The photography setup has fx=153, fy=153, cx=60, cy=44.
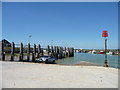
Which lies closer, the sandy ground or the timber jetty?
the sandy ground

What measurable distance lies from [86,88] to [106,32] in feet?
27.7

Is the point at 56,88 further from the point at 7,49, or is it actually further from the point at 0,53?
the point at 7,49

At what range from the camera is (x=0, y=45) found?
22.8m

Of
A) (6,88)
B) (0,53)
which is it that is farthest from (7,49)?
(6,88)

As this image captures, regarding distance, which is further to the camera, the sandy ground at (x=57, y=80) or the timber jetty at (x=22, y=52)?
the timber jetty at (x=22, y=52)

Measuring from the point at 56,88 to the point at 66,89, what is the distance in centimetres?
39

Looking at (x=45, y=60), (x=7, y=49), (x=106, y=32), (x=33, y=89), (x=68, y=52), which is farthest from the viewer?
(x=68, y=52)

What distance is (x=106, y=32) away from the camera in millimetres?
13273

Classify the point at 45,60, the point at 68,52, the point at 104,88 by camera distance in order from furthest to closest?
the point at 68,52 < the point at 45,60 < the point at 104,88

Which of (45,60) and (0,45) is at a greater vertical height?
(0,45)

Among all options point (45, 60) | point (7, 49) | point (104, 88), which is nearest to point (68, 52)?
point (7, 49)

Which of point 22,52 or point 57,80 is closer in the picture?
point 57,80

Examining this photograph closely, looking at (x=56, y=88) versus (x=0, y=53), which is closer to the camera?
(x=56, y=88)

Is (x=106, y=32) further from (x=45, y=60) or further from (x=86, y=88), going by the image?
(x=45, y=60)
